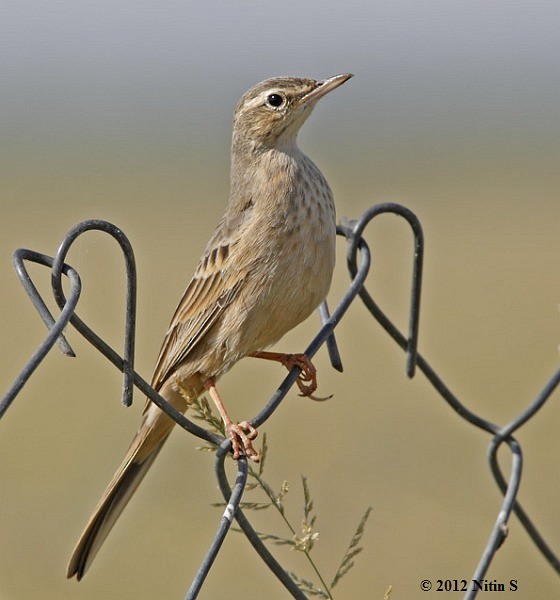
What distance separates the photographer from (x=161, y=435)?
15.6 ft

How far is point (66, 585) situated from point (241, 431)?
4971 mm

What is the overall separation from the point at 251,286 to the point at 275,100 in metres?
1.12

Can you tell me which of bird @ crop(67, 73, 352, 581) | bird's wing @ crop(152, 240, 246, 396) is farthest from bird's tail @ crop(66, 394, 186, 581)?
bird's wing @ crop(152, 240, 246, 396)

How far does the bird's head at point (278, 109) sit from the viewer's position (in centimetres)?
536

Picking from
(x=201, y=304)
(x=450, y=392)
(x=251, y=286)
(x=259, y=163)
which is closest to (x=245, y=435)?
(x=450, y=392)

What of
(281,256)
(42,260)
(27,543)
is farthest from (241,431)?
(27,543)

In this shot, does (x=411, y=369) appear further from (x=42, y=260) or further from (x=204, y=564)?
(x=42, y=260)

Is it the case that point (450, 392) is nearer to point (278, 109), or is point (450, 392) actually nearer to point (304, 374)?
point (304, 374)

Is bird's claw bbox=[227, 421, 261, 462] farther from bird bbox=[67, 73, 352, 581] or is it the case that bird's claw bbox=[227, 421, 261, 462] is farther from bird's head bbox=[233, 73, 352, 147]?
bird's head bbox=[233, 73, 352, 147]

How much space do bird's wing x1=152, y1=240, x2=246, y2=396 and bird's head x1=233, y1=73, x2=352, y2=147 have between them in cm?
72

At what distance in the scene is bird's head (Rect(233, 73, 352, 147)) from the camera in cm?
536

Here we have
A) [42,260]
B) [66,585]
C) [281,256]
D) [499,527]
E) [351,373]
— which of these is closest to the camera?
[42,260]

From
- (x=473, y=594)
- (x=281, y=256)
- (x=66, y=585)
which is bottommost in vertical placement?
(x=66, y=585)

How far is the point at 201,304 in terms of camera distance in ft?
16.3
